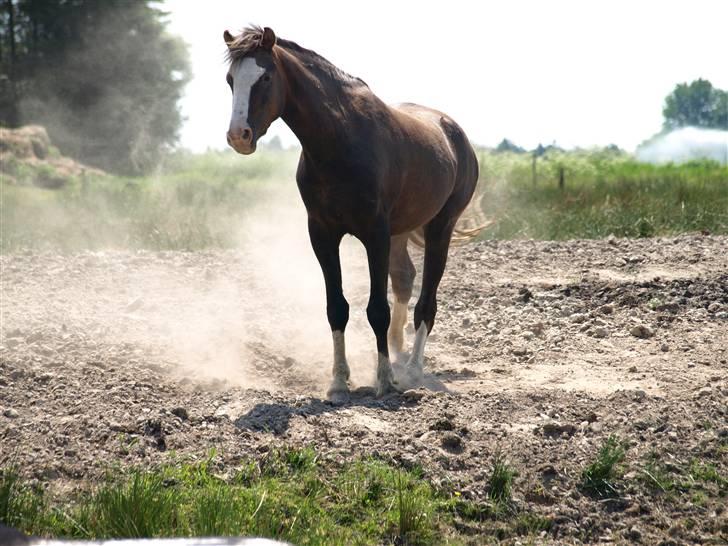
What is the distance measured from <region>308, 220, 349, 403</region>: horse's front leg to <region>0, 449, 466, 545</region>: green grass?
1.69 metres

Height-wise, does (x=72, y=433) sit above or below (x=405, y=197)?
below

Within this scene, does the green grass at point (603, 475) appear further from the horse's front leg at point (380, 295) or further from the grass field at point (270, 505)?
the horse's front leg at point (380, 295)

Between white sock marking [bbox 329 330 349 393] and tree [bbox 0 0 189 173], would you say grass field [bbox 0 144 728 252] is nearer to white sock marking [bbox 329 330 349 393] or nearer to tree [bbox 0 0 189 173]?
white sock marking [bbox 329 330 349 393]

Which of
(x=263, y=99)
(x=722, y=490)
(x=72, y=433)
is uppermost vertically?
(x=263, y=99)

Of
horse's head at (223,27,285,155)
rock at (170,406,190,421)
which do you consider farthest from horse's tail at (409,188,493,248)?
rock at (170,406,190,421)

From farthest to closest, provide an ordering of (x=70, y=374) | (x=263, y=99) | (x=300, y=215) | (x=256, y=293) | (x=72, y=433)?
1. (x=300, y=215)
2. (x=256, y=293)
3. (x=70, y=374)
4. (x=263, y=99)
5. (x=72, y=433)

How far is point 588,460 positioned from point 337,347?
88.4 inches

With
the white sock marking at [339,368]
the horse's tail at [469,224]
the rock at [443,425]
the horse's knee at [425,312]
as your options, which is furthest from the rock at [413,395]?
the horse's tail at [469,224]

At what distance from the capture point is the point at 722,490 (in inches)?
200

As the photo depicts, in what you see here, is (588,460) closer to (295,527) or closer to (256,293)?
(295,527)

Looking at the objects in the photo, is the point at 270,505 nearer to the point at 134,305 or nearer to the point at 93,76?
the point at 134,305

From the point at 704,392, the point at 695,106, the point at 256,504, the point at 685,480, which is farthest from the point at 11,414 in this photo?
the point at 695,106

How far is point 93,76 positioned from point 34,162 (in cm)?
669

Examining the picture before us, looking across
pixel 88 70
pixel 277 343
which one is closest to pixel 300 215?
pixel 277 343
